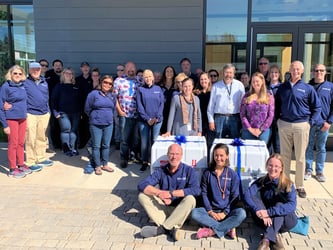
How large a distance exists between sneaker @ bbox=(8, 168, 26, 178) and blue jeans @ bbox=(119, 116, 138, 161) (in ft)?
5.10

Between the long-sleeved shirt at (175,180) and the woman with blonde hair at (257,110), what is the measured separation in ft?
4.06

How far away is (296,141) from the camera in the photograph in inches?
182

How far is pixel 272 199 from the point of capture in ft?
12.0

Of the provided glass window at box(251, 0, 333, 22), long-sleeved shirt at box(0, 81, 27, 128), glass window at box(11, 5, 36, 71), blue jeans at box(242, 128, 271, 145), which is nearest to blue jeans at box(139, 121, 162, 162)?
blue jeans at box(242, 128, 271, 145)

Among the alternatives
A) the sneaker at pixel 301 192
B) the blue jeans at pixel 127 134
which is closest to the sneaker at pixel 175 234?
the sneaker at pixel 301 192

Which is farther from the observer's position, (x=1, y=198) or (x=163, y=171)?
(x=1, y=198)

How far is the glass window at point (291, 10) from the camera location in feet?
22.2

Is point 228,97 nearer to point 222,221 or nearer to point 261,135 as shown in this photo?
point 261,135

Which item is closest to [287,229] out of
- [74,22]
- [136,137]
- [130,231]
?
[130,231]

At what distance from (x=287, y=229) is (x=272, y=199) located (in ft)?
1.04

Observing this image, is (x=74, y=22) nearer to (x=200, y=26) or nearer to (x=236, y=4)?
(x=200, y=26)

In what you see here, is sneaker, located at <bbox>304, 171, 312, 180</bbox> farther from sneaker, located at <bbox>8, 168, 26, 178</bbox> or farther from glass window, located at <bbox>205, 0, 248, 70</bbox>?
sneaker, located at <bbox>8, 168, 26, 178</bbox>

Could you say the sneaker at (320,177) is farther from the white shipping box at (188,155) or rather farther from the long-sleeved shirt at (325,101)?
the white shipping box at (188,155)

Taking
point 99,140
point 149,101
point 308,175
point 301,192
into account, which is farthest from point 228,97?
point 99,140
